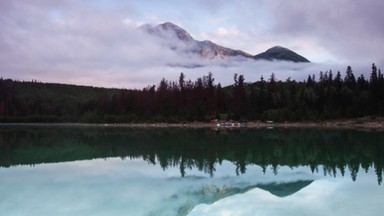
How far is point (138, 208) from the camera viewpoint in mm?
11508

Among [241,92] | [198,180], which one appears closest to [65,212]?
[198,180]

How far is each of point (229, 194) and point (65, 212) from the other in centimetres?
544

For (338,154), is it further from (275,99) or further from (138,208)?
(275,99)

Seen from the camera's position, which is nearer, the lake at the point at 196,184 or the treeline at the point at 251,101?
the lake at the point at 196,184

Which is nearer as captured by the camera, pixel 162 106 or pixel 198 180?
pixel 198 180

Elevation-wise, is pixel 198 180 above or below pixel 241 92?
below

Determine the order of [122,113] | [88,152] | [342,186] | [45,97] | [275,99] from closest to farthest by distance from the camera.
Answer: [342,186] < [88,152] < [275,99] < [122,113] < [45,97]

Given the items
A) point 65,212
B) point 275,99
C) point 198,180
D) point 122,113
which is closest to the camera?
point 65,212

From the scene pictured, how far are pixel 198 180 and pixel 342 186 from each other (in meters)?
5.64

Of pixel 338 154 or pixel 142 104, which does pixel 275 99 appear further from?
pixel 338 154

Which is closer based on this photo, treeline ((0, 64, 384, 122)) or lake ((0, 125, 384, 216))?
lake ((0, 125, 384, 216))

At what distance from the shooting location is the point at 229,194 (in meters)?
13.5

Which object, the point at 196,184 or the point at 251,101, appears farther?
the point at 251,101

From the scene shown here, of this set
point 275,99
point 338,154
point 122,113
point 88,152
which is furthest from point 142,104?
point 338,154
